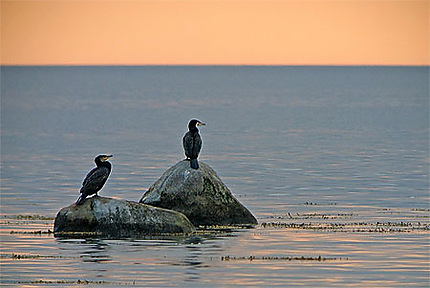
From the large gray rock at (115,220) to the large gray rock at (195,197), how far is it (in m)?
2.00

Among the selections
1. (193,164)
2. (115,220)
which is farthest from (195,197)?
(115,220)

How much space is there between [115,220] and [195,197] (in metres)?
3.05

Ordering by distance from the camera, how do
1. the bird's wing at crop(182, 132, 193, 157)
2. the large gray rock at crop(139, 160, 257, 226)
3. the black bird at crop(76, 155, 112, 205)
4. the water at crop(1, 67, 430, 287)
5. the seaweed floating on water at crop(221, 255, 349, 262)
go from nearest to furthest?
the water at crop(1, 67, 430, 287)
the seaweed floating on water at crop(221, 255, 349, 262)
the black bird at crop(76, 155, 112, 205)
the large gray rock at crop(139, 160, 257, 226)
the bird's wing at crop(182, 132, 193, 157)

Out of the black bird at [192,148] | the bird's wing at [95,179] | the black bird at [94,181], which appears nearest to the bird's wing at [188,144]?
the black bird at [192,148]

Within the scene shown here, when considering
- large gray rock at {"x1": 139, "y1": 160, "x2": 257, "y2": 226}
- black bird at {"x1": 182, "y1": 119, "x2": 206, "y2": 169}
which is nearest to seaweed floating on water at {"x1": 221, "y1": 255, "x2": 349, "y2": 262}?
large gray rock at {"x1": 139, "y1": 160, "x2": 257, "y2": 226}

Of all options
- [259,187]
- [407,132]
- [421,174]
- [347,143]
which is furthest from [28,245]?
[407,132]

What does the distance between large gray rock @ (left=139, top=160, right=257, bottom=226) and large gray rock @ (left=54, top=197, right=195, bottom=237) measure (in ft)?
6.57

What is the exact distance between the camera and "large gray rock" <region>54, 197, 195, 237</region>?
102ft

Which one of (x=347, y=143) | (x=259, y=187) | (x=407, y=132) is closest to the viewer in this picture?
(x=259, y=187)

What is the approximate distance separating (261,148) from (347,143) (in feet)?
25.6

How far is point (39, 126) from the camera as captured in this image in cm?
10181

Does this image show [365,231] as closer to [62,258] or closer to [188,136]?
[188,136]

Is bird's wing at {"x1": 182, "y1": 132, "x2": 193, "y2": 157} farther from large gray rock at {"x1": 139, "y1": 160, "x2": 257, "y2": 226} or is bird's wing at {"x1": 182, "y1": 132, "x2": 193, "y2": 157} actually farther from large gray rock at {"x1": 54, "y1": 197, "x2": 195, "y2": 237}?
large gray rock at {"x1": 54, "y1": 197, "x2": 195, "y2": 237}

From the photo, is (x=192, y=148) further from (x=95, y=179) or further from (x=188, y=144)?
(x=95, y=179)
